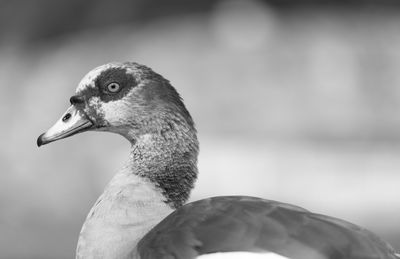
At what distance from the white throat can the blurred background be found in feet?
15.0

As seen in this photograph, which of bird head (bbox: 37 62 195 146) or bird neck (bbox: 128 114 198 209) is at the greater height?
bird head (bbox: 37 62 195 146)

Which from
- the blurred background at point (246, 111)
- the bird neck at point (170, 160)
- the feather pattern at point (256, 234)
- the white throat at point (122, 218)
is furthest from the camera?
the blurred background at point (246, 111)

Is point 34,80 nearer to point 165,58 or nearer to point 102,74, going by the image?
point 165,58

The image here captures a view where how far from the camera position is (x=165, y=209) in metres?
2.95

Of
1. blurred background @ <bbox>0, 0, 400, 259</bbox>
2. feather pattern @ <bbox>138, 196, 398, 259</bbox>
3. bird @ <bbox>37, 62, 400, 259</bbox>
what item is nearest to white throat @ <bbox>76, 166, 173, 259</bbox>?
bird @ <bbox>37, 62, 400, 259</bbox>

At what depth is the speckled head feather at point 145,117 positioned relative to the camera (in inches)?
120

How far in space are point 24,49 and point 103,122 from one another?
26.1 feet

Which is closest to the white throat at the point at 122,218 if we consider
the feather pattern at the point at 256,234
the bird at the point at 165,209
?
the bird at the point at 165,209

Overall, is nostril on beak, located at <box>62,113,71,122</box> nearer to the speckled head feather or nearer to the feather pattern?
the speckled head feather

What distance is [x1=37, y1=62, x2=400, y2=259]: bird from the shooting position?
96.3 inches

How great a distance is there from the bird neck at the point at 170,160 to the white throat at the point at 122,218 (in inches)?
1.5

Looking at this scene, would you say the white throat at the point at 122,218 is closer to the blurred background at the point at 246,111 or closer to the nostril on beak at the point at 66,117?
the nostril on beak at the point at 66,117

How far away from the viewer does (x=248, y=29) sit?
956 centimetres

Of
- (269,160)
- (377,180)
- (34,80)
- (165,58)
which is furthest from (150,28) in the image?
(377,180)
